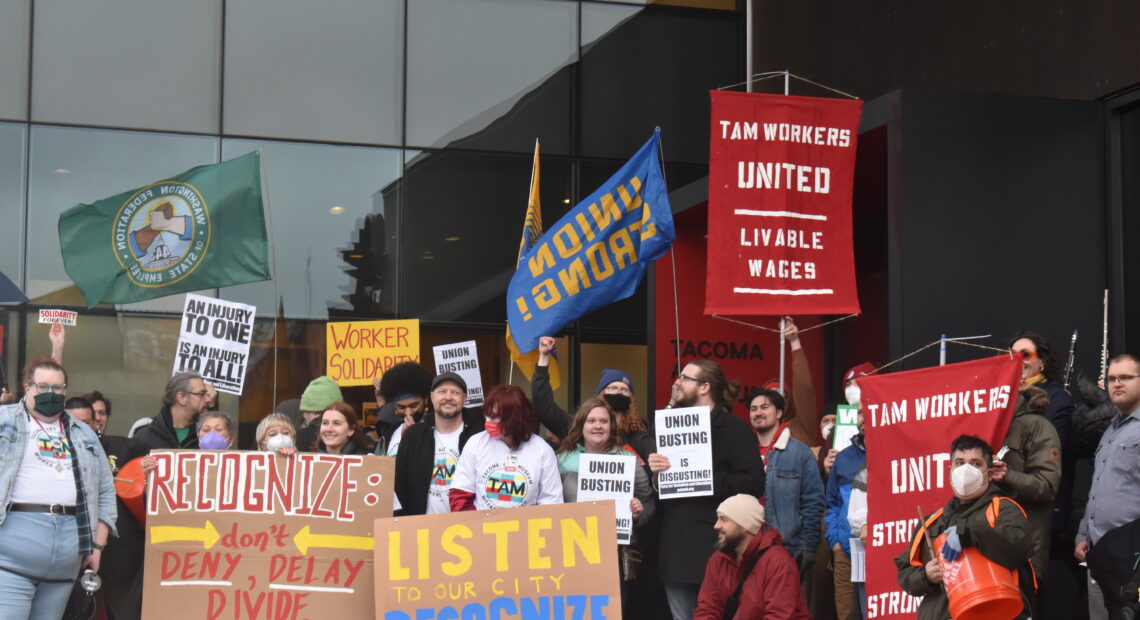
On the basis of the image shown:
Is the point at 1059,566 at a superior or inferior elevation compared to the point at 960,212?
inferior

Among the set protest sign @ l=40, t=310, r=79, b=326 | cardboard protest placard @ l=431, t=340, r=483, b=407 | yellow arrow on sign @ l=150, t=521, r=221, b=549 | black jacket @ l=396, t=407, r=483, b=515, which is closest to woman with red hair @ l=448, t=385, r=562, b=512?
black jacket @ l=396, t=407, r=483, b=515

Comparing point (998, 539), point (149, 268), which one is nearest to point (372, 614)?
point (998, 539)

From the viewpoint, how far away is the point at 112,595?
9.70 m

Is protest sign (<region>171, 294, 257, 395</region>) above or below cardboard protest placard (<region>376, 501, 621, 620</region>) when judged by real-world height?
above

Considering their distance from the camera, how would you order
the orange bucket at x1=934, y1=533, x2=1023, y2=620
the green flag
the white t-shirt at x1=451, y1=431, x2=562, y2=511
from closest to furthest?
the orange bucket at x1=934, y1=533, x2=1023, y2=620 → the white t-shirt at x1=451, y1=431, x2=562, y2=511 → the green flag

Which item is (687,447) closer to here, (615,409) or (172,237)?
(615,409)

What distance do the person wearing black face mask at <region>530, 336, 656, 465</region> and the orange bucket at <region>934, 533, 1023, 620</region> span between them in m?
2.80

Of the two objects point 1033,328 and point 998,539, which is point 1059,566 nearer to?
point 1033,328

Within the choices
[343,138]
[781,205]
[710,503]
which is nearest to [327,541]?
[710,503]

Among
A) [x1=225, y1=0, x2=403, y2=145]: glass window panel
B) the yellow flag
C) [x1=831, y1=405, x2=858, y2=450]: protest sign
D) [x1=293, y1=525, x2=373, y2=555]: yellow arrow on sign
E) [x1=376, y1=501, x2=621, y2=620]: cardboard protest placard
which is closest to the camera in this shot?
[x1=376, y1=501, x2=621, y2=620]: cardboard protest placard

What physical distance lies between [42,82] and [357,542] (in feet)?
32.3

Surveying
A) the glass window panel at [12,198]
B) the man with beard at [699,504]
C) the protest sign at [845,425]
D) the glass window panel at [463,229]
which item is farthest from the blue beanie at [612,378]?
the glass window panel at [12,198]

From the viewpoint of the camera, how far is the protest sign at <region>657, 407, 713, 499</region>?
30.2ft

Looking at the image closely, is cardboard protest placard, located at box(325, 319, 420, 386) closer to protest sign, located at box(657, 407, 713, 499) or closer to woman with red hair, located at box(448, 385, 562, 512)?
woman with red hair, located at box(448, 385, 562, 512)
